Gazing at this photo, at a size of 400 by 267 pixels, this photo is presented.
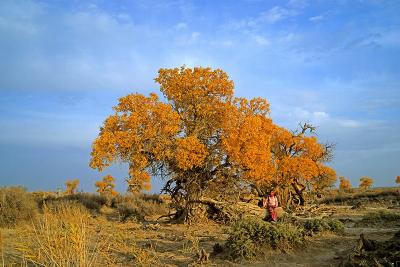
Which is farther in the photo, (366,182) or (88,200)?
(366,182)

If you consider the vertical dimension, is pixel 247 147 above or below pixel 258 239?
above

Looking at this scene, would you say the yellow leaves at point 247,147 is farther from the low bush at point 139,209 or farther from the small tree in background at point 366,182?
the small tree in background at point 366,182

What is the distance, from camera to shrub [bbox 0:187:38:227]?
19297mm

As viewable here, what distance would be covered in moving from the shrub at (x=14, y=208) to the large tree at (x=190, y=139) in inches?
185

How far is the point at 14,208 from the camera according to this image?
20000mm

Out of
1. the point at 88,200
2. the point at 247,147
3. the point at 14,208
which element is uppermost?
the point at 247,147

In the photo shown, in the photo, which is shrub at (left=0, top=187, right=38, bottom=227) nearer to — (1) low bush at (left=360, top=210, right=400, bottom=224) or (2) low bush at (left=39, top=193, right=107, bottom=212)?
(2) low bush at (left=39, top=193, right=107, bottom=212)

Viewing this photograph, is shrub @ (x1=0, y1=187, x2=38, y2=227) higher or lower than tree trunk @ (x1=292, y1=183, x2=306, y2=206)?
lower

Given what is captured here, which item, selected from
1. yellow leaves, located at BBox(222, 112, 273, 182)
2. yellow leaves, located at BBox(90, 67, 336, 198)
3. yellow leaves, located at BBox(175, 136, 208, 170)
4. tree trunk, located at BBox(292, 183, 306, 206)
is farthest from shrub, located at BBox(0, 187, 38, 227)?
tree trunk, located at BBox(292, 183, 306, 206)

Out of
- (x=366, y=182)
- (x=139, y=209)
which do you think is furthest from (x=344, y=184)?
(x=139, y=209)

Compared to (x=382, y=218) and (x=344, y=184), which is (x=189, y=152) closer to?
(x=382, y=218)

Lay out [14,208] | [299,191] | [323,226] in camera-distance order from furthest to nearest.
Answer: [299,191] < [14,208] < [323,226]

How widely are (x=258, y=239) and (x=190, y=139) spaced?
8608 millimetres

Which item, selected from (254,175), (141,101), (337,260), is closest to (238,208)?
(254,175)
